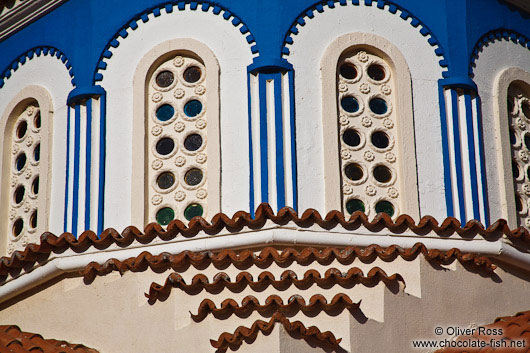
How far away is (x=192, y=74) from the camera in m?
13.5

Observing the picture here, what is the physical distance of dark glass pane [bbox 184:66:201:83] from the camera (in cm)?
1349

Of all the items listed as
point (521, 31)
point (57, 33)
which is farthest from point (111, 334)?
point (521, 31)

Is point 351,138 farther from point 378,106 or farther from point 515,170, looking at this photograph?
point 515,170

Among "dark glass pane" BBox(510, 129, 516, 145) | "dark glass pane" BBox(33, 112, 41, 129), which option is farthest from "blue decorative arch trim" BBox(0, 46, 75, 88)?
"dark glass pane" BBox(510, 129, 516, 145)

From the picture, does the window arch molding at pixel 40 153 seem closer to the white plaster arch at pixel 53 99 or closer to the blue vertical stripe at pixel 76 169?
the white plaster arch at pixel 53 99

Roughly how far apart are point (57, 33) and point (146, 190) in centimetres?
242

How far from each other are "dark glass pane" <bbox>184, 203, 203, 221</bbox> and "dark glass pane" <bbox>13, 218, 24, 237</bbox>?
88.5 inches

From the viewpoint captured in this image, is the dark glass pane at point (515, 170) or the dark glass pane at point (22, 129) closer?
the dark glass pane at point (515, 170)

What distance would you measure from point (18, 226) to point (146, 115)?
2073 millimetres

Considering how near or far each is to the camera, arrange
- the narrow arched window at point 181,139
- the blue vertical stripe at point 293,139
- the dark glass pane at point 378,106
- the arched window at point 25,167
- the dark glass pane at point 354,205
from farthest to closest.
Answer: the arched window at point 25,167 → the dark glass pane at point 378,106 → the narrow arched window at point 181,139 → the dark glass pane at point 354,205 → the blue vertical stripe at point 293,139

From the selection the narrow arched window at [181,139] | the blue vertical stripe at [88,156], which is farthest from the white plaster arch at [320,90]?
the blue vertical stripe at [88,156]

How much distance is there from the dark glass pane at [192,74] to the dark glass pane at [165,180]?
1.06 metres

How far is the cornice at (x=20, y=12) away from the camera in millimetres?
14562

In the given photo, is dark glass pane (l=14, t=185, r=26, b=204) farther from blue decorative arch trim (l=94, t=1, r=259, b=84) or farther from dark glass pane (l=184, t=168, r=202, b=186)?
dark glass pane (l=184, t=168, r=202, b=186)
